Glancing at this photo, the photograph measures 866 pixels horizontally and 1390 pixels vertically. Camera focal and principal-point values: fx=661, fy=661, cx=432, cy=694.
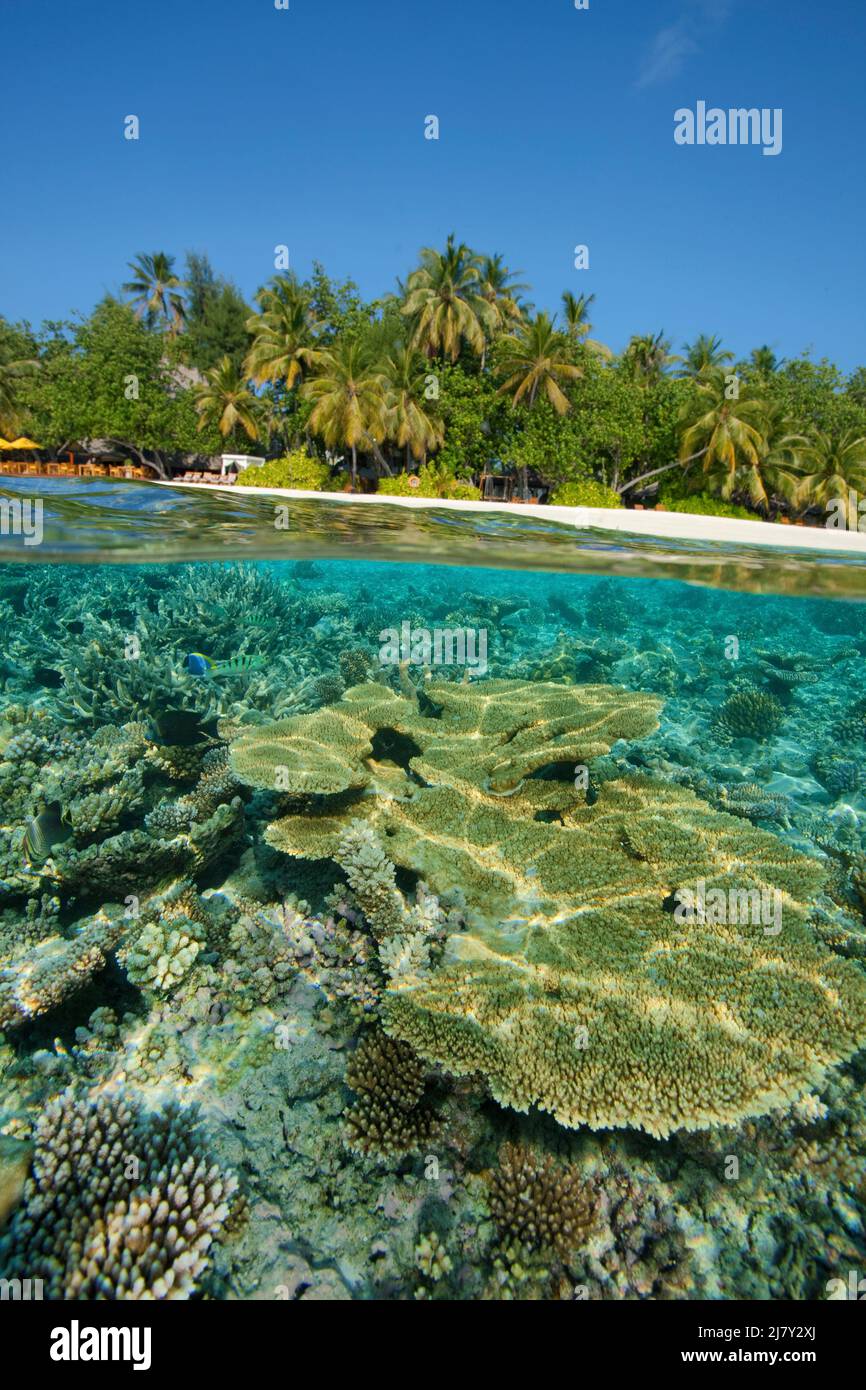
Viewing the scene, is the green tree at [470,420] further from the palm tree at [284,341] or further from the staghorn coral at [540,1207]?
the staghorn coral at [540,1207]

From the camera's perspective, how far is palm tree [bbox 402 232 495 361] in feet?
104

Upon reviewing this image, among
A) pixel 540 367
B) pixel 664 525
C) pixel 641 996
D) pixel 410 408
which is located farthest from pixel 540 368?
pixel 641 996

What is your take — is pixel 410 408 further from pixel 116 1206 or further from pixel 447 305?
pixel 116 1206

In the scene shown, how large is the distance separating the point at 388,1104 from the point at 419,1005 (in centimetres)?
63

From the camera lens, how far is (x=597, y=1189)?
396cm

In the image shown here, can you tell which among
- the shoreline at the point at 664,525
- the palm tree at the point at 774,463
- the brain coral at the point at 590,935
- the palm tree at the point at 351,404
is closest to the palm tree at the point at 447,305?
the palm tree at the point at 351,404

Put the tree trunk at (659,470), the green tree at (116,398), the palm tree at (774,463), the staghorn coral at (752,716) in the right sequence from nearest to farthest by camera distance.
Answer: the staghorn coral at (752,716) < the palm tree at (774,463) < the tree trunk at (659,470) < the green tree at (116,398)

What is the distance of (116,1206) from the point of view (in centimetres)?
361

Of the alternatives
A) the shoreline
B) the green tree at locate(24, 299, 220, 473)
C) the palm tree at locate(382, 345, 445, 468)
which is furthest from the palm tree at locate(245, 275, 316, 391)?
the shoreline

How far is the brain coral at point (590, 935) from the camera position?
377cm

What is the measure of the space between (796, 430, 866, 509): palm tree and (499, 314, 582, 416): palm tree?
471 inches

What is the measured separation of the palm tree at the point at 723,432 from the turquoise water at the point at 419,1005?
24490 millimetres
